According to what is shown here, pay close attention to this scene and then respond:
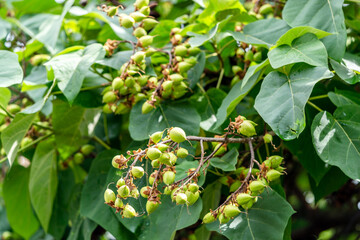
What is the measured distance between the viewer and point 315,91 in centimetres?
95

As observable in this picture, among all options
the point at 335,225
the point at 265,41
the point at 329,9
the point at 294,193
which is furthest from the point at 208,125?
the point at 335,225

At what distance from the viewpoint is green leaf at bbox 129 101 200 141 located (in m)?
0.91

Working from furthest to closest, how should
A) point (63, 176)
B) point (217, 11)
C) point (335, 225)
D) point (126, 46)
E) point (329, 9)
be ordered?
point (335, 225) → point (63, 176) → point (126, 46) → point (217, 11) → point (329, 9)

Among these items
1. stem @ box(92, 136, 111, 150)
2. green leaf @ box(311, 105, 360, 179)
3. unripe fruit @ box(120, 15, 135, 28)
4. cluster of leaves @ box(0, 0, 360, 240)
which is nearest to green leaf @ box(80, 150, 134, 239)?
cluster of leaves @ box(0, 0, 360, 240)

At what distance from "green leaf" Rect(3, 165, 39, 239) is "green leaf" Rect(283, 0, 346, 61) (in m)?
0.92

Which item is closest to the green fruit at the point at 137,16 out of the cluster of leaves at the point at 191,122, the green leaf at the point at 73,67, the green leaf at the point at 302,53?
the cluster of leaves at the point at 191,122

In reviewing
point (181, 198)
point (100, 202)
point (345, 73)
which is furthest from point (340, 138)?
point (100, 202)

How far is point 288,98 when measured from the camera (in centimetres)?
72

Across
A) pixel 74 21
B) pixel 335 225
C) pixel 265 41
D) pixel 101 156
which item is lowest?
pixel 335 225

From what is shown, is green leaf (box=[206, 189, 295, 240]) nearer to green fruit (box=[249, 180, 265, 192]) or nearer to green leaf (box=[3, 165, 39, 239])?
green fruit (box=[249, 180, 265, 192])

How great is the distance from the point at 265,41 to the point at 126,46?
0.42 m

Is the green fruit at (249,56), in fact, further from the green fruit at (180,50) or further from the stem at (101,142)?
the stem at (101,142)

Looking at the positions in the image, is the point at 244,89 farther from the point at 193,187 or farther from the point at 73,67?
the point at 73,67

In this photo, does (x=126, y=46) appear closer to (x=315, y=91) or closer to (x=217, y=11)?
(x=217, y=11)
